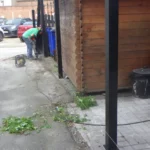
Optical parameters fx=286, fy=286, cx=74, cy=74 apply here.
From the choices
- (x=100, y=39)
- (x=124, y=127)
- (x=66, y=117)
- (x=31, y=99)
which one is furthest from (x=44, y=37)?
(x=124, y=127)

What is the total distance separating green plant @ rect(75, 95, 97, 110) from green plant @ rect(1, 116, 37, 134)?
109 centimetres

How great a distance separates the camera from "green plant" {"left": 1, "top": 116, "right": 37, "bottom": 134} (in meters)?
4.84

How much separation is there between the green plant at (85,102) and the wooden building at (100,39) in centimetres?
39

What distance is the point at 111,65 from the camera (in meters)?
3.51

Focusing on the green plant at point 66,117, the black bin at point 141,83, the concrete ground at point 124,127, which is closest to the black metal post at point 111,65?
the concrete ground at point 124,127

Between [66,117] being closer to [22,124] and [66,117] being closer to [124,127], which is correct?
[22,124]

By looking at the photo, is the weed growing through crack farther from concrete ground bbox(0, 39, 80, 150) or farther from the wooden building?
the wooden building

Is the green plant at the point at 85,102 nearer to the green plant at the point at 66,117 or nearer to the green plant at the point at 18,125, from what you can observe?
the green plant at the point at 66,117

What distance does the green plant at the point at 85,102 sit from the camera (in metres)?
5.74

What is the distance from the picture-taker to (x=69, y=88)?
727 cm

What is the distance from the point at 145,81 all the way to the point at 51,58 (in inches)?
249

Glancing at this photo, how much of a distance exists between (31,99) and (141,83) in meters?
2.52

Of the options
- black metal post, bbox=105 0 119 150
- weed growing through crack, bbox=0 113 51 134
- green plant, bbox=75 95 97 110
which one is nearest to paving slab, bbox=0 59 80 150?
weed growing through crack, bbox=0 113 51 134

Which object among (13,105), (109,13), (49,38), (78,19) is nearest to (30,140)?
(13,105)
